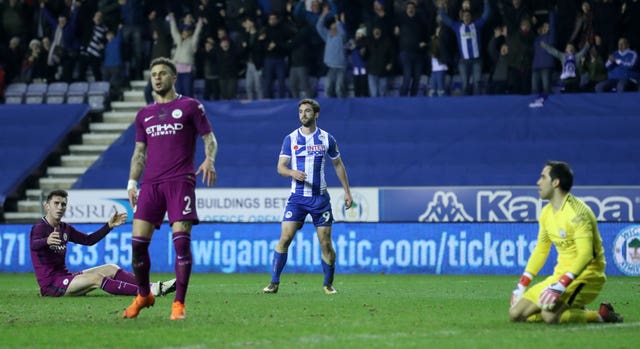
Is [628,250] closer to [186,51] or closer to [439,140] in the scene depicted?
[439,140]

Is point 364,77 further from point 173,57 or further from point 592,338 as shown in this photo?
point 592,338

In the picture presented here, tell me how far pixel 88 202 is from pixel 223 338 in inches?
688

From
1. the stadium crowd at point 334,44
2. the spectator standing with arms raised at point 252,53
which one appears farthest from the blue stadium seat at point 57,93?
the spectator standing with arms raised at point 252,53

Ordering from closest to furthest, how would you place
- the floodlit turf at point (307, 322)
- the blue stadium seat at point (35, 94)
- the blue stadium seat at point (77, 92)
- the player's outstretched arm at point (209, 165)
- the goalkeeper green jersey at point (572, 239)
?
the floodlit turf at point (307, 322), the goalkeeper green jersey at point (572, 239), the player's outstretched arm at point (209, 165), the blue stadium seat at point (77, 92), the blue stadium seat at point (35, 94)

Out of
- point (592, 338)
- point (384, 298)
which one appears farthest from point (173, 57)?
point (592, 338)

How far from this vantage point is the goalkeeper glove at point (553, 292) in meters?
9.35

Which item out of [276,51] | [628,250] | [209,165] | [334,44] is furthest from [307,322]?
[276,51]

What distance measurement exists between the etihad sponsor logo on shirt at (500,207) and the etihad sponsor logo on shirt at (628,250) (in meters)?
3.11

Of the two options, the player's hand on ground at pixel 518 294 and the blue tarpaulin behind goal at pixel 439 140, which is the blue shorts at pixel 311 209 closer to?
the player's hand on ground at pixel 518 294

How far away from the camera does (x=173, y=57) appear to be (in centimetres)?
2859

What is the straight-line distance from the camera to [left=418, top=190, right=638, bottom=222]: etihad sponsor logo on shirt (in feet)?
75.0

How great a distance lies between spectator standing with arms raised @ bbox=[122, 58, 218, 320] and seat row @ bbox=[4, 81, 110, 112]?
19692mm

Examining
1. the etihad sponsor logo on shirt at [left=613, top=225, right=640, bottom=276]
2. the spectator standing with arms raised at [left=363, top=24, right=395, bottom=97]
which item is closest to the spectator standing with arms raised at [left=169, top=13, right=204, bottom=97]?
the spectator standing with arms raised at [left=363, top=24, right=395, bottom=97]

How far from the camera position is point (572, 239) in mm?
9766
